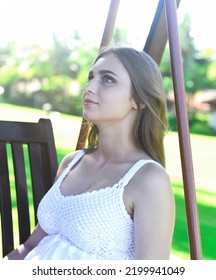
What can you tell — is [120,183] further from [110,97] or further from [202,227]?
[202,227]

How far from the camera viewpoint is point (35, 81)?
1355 centimetres

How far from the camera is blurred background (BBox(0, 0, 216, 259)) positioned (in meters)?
12.7

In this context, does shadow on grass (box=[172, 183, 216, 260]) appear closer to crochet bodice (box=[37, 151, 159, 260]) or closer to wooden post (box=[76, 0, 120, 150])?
wooden post (box=[76, 0, 120, 150])

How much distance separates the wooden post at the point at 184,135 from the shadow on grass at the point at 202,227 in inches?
182

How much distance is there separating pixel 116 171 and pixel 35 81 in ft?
39.9

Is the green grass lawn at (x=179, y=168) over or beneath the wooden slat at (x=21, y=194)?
beneath

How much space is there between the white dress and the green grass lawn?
462cm

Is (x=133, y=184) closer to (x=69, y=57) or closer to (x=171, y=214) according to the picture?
(x=171, y=214)

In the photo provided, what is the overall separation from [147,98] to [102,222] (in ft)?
1.08

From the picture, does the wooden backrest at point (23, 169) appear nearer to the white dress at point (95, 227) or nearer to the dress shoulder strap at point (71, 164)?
the dress shoulder strap at point (71, 164)

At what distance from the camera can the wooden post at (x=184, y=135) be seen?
137 centimetres

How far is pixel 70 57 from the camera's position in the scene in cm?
1374

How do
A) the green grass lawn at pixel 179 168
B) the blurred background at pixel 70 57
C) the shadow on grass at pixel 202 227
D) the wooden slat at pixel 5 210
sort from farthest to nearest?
the blurred background at pixel 70 57 < the green grass lawn at pixel 179 168 < the shadow on grass at pixel 202 227 < the wooden slat at pixel 5 210

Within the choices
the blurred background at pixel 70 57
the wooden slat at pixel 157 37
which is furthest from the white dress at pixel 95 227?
the blurred background at pixel 70 57
